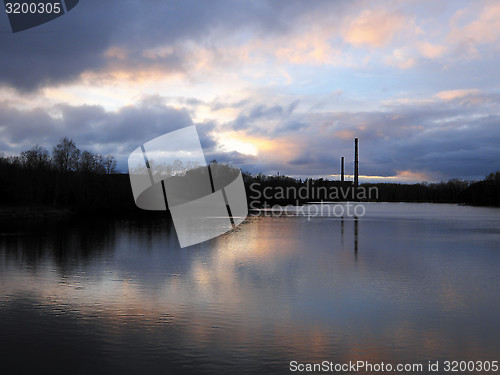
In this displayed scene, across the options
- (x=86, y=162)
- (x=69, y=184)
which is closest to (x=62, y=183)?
Answer: (x=69, y=184)

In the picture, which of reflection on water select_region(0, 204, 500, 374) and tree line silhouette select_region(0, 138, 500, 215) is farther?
tree line silhouette select_region(0, 138, 500, 215)

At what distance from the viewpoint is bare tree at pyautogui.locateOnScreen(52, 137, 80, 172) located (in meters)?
80.1

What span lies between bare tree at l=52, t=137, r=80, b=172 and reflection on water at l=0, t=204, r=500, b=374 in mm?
60616

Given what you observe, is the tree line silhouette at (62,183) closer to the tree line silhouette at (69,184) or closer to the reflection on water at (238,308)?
the tree line silhouette at (69,184)

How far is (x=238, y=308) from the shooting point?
40.0 ft

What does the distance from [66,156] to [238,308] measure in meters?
76.7

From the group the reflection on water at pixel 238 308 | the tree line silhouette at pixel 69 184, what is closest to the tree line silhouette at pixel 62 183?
the tree line silhouette at pixel 69 184

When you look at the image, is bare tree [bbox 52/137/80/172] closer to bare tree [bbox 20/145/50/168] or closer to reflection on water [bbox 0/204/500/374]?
bare tree [bbox 20/145/50/168]

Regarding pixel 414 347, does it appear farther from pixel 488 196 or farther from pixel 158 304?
pixel 488 196

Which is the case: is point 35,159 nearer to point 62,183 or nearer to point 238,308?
point 62,183

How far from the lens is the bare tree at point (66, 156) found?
80125mm

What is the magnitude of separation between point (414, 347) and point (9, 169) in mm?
68156

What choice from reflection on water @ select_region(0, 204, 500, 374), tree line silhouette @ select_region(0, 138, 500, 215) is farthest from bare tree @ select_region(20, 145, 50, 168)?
reflection on water @ select_region(0, 204, 500, 374)

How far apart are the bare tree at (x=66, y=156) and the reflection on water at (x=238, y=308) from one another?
199ft
